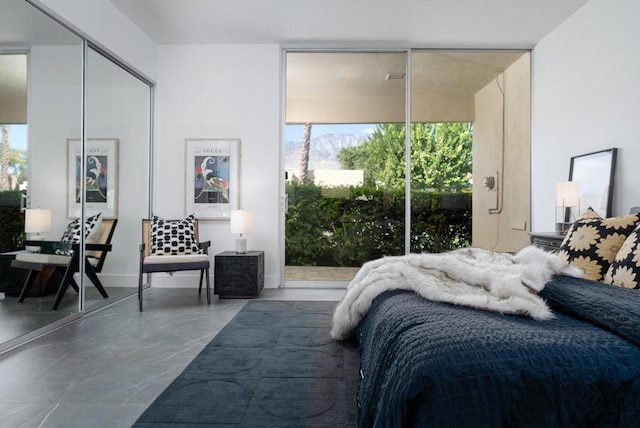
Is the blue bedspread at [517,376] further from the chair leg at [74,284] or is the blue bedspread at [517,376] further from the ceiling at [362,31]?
the ceiling at [362,31]

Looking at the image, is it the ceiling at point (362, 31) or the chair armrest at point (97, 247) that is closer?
the chair armrest at point (97, 247)

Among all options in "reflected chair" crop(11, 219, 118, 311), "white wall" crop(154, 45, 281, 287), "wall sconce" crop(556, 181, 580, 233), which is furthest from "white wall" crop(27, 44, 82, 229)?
"wall sconce" crop(556, 181, 580, 233)

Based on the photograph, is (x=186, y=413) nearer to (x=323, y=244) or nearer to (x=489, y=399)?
(x=489, y=399)

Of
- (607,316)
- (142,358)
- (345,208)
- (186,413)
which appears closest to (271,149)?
(345,208)

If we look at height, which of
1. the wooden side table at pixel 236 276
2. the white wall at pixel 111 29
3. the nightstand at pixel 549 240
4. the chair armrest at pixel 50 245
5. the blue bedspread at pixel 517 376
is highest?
the white wall at pixel 111 29

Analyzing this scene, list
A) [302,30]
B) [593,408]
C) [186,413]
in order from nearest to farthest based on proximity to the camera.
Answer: [593,408] < [186,413] < [302,30]

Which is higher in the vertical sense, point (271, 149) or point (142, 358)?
point (271, 149)

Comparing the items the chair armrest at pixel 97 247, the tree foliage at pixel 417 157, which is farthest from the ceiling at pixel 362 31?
the chair armrest at pixel 97 247

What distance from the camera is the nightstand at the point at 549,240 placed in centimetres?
337

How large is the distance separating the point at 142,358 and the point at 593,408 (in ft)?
7.94

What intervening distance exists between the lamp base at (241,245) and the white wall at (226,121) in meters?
0.34

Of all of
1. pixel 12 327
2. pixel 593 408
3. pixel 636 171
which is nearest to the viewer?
pixel 593 408

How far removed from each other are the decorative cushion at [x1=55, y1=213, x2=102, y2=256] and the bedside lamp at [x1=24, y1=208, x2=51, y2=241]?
26 cm

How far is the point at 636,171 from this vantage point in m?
3.26
